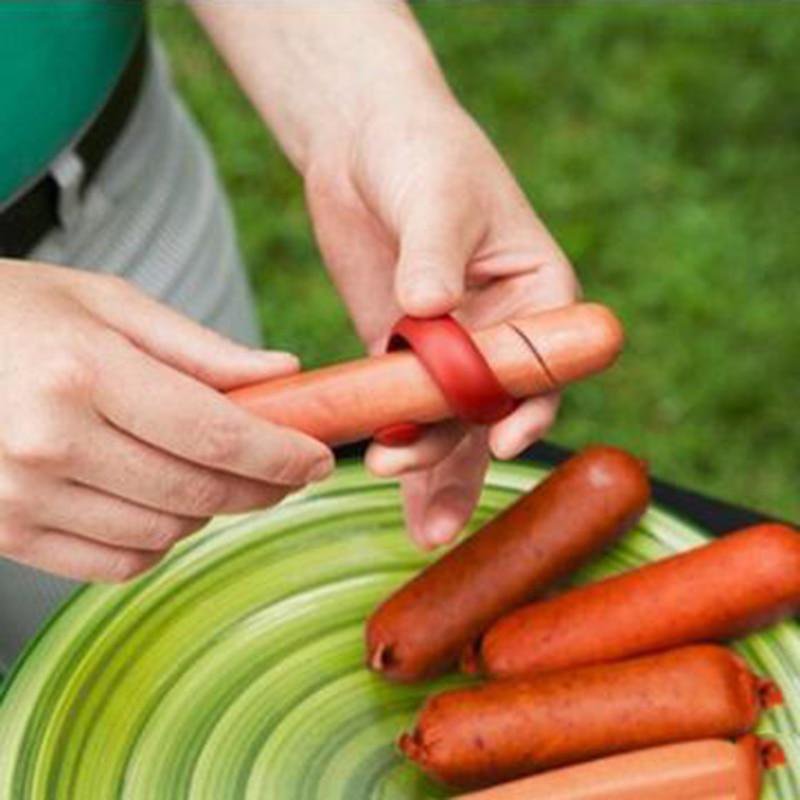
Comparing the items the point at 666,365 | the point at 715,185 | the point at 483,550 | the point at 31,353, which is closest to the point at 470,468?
the point at 483,550

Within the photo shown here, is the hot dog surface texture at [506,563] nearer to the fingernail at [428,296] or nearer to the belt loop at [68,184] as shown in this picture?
the fingernail at [428,296]

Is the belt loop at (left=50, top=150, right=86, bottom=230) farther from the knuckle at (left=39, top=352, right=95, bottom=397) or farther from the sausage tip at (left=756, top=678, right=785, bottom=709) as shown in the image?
the sausage tip at (left=756, top=678, right=785, bottom=709)

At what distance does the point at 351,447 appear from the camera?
1.47m

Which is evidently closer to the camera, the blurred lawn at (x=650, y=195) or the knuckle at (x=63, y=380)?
the knuckle at (x=63, y=380)

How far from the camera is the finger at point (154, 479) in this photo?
1.07 m

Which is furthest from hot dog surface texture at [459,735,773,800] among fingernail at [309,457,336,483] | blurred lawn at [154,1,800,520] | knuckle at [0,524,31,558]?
blurred lawn at [154,1,800,520]

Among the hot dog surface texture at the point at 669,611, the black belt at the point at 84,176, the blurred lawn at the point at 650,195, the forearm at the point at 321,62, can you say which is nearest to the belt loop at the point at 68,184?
the black belt at the point at 84,176

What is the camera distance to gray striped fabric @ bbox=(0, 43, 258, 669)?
152cm

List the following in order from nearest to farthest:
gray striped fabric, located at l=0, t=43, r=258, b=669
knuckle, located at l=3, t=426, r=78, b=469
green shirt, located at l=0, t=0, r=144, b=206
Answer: knuckle, located at l=3, t=426, r=78, b=469, green shirt, located at l=0, t=0, r=144, b=206, gray striped fabric, located at l=0, t=43, r=258, b=669

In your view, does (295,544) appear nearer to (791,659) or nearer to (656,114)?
(791,659)

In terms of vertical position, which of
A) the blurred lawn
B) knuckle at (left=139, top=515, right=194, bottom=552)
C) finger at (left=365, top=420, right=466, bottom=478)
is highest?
knuckle at (left=139, top=515, right=194, bottom=552)

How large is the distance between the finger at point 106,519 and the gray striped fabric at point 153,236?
1.31 ft

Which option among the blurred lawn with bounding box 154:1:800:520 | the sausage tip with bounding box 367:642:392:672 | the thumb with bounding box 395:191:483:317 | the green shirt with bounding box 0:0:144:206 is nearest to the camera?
the thumb with bounding box 395:191:483:317

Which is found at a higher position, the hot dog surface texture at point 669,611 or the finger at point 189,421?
the finger at point 189,421
